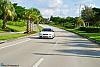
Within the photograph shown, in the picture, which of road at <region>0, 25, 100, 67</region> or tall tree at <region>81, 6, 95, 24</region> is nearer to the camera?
road at <region>0, 25, 100, 67</region>

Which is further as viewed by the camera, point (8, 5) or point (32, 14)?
point (8, 5)

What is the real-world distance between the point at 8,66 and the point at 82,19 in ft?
364

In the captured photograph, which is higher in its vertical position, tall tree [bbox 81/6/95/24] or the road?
tall tree [bbox 81/6/95/24]

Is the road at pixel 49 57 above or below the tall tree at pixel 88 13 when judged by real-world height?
below

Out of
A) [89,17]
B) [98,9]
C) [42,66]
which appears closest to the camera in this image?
[42,66]

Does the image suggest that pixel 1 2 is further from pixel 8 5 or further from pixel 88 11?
pixel 88 11

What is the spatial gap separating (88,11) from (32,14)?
156ft

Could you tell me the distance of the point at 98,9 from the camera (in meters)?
74.8

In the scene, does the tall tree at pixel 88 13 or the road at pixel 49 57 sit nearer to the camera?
the road at pixel 49 57

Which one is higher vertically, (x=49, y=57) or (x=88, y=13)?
(x=88, y=13)

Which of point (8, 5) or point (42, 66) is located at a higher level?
point (8, 5)

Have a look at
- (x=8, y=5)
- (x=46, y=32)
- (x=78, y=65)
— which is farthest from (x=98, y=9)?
(x=78, y=65)

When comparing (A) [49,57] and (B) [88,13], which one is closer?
(A) [49,57]

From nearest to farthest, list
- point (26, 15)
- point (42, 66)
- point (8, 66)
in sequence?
point (8, 66) < point (42, 66) < point (26, 15)
